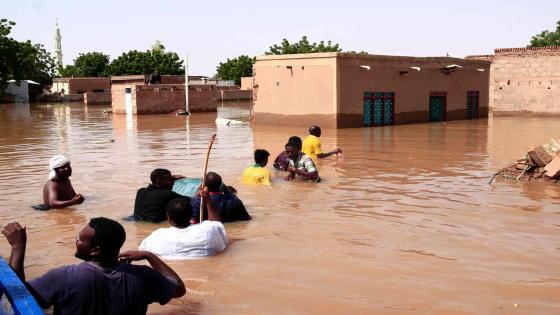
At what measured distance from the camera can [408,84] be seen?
2698 cm

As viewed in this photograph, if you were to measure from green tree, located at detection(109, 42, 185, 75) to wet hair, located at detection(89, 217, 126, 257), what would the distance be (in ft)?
191

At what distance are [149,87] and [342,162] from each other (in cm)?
2392

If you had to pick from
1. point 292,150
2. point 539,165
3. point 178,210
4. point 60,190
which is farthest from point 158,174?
point 539,165

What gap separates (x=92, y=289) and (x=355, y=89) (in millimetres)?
21643

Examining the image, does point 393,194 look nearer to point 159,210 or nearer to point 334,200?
point 334,200

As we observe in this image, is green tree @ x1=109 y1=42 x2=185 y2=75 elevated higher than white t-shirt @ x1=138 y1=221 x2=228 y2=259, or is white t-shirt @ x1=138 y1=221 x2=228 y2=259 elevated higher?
green tree @ x1=109 y1=42 x2=185 y2=75

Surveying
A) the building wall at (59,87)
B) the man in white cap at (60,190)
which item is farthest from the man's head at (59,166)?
the building wall at (59,87)

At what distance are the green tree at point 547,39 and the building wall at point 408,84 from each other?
2034cm

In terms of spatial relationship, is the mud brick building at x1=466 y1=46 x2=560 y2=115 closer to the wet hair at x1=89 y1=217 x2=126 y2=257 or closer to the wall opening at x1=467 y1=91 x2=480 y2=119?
the wall opening at x1=467 y1=91 x2=480 y2=119

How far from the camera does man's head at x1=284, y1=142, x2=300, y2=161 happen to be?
10320 millimetres

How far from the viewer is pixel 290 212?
27.5 feet

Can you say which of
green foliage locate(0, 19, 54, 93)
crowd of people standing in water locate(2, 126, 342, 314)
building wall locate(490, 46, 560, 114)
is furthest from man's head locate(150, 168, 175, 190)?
green foliage locate(0, 19, 54, 93)

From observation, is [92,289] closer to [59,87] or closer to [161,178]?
[161,178]

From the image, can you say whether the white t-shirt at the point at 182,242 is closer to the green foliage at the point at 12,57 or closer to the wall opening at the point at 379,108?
the wall opening at the point at 379,108
